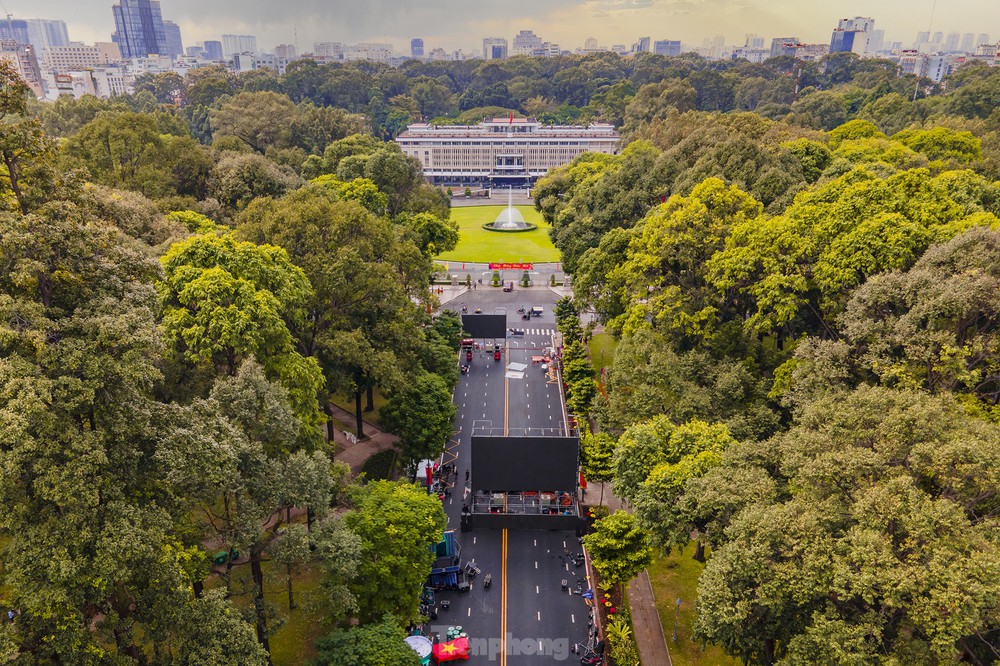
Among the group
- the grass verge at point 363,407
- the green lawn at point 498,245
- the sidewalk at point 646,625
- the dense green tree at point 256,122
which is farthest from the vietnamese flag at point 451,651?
the dense green tree at point 256,122

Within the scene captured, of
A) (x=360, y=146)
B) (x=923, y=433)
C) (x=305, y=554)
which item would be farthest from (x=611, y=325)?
(x=360, y=146)

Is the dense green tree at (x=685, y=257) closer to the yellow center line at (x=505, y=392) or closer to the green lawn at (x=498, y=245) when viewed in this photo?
the yellow center line at (x=505, y=392)

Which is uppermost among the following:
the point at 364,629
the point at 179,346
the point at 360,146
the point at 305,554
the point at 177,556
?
the point at 360,146

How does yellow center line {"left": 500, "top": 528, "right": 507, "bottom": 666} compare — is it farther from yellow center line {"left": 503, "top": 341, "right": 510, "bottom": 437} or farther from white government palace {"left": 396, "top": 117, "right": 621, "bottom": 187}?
white government palace {"left": 396, "top": 117, "right": 621, "bottom": 187}

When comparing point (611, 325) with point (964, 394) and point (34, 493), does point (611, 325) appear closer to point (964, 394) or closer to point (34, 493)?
point (964, 394)

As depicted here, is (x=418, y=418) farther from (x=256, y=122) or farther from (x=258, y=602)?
(x=256, y=122)
